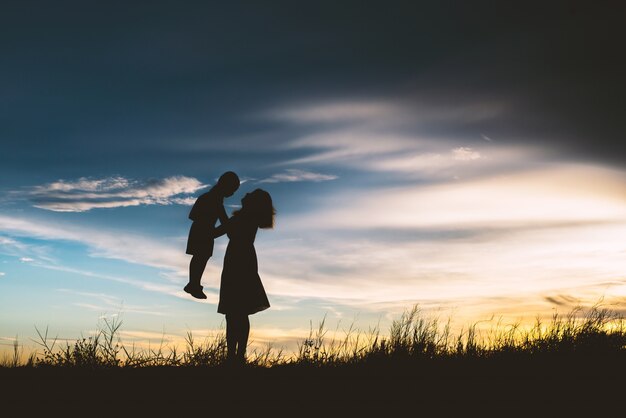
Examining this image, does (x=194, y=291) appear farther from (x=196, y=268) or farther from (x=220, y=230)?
(x=220, y=230)

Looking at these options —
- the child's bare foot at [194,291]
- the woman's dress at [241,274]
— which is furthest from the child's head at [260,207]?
the child's bare foot at [194,291]

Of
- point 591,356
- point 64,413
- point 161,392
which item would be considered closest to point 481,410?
point 161,392

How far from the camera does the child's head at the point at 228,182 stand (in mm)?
8469

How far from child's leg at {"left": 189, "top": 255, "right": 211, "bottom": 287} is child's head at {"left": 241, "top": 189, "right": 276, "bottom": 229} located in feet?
3.39

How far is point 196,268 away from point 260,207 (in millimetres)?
1347

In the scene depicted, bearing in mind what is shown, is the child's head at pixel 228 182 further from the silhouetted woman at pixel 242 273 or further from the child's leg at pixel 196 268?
the child's leg at pixel 196 268

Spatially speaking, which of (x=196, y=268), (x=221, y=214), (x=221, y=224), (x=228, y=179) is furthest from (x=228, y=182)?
(x=196, y=268)

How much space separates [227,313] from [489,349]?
459 cm

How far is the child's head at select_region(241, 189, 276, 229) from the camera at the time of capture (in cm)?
819

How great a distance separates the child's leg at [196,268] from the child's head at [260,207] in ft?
3.39

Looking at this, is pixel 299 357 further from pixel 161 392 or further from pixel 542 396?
pixel 542 396

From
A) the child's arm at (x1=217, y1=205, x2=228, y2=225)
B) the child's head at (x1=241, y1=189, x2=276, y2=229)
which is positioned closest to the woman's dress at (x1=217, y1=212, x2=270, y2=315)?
the child's head at (x1=241, y1=189, x2=276, y2=229)

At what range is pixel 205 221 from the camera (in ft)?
Result: 27.9

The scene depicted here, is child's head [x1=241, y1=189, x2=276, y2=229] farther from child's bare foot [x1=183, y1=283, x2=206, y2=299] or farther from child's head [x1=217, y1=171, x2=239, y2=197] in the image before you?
child's bare foot [x1=183, y1=283, x2=206, y2=299]
